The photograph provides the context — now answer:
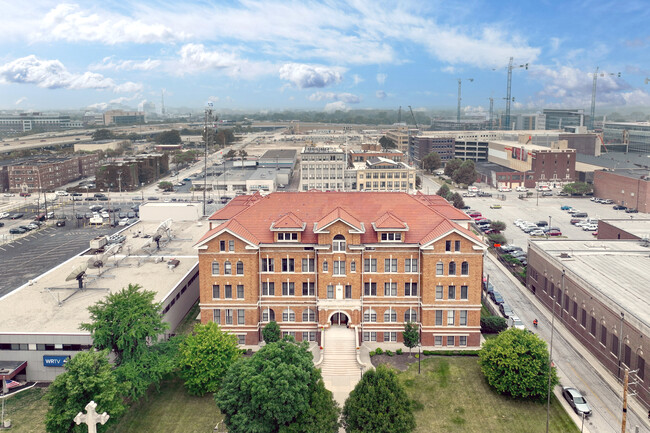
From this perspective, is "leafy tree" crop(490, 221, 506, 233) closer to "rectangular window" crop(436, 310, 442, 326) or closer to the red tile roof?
the red tile roof

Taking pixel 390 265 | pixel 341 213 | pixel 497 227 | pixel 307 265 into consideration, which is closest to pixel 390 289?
pixel 390 265

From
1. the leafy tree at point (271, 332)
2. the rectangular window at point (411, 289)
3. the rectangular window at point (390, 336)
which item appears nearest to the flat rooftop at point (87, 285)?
the leafy tree at point (271, 332)

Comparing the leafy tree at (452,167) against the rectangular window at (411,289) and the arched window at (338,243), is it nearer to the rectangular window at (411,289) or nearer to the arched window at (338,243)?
the rectangular window at (411,289)

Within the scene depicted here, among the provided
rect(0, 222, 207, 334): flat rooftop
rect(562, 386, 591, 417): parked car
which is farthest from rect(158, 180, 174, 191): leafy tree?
rect(562, 386, 591, 417): parked car

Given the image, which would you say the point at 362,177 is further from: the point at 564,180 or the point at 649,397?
the point at 649,397

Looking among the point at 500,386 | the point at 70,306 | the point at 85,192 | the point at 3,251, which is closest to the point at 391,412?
the point at 500,386

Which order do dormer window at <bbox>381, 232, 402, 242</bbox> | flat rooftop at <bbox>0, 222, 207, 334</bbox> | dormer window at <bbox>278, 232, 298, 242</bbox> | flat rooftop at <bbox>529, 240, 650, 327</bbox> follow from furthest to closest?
dormer window at <bbox>278, 232, 298, 242</bbox> < dormer window at <bbox>381, 232, 402, 242</bbox> < flat rooftop at <bbox>0, 222, 207, 334</bbox> < flat rooftop at <bbox>529, 240, 650, 327</bbox>
